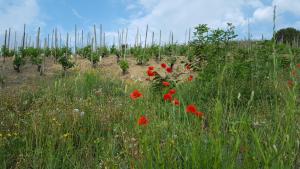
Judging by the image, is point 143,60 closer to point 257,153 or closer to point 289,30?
point 257,153

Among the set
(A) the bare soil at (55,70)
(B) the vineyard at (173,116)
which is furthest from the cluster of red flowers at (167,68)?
(A) the bare soil at (55,70)

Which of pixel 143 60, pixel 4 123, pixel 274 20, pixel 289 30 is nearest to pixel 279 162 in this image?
pixel 274 20

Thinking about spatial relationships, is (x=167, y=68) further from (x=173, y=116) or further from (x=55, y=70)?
(x=55, y=70)

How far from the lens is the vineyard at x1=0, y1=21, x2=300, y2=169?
6.71 ft

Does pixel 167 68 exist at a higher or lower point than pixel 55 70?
lower

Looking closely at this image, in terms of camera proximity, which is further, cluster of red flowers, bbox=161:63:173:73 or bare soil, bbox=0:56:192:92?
bare soil, bbox=0:56:192:92

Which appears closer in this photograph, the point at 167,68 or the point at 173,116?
the point at 173,116

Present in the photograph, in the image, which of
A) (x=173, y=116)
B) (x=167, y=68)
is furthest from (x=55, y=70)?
(x=173, y=116)

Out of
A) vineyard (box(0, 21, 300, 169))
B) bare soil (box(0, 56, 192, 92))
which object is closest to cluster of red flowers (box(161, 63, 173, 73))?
vineyard (box(0, 21, 300, 169))

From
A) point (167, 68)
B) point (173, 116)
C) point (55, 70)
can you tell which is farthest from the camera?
point (55, 70)

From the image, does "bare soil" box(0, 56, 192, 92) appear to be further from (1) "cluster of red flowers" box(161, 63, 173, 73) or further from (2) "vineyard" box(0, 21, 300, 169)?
(1) "cluster of red flowers" box(161, 63, 173, 73)

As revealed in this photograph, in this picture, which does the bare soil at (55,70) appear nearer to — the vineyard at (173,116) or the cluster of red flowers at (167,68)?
the vineyard at (173,116)

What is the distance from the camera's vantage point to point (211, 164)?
2.05 meters

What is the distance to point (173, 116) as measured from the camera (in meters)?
2.19
